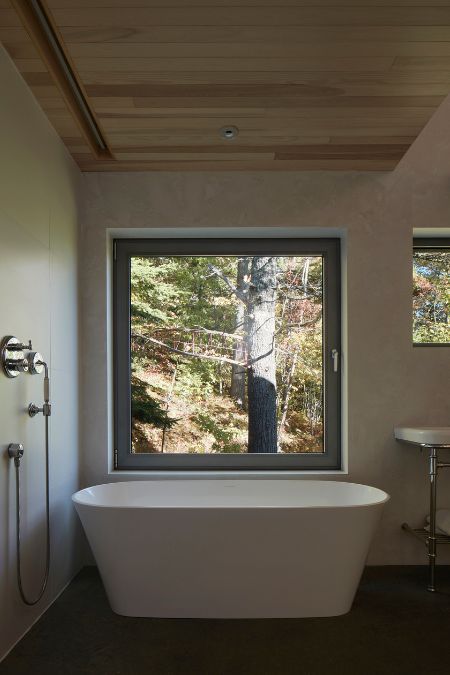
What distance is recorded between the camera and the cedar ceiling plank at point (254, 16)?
216cm

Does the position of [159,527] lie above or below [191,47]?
below

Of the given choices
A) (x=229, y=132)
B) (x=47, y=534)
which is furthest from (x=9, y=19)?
(x=47, y=534)

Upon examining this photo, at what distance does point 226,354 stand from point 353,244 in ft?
3.65

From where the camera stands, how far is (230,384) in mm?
4027

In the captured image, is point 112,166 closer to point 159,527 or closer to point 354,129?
point 354,129

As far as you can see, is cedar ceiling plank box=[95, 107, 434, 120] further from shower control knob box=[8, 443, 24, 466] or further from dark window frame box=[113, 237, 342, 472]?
shower control knob box=[8, 443, 24, 466]

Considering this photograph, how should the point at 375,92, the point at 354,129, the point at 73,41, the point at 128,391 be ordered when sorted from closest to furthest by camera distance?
the point at 73,41 < the point at 375,92 < the point at 354,129 < the point at 128,391

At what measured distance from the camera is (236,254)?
158 inches

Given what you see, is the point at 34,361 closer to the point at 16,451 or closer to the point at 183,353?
the point at 16,451

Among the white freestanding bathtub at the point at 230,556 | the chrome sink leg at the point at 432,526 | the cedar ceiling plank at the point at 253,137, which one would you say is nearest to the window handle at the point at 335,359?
the chrome sink leg at the point at 432,526

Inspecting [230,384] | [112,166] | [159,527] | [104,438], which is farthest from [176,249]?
[159,527]

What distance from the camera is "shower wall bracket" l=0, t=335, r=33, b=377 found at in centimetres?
250

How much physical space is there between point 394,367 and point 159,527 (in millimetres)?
1821

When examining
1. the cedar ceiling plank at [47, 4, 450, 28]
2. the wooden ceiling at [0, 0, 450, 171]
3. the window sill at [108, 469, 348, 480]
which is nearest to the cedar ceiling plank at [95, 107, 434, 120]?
the wooden ceiling at [0, 0, 450, 171]
